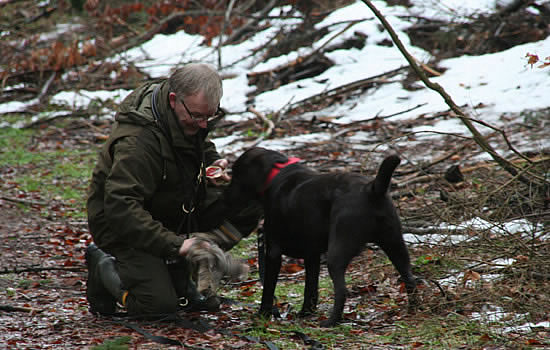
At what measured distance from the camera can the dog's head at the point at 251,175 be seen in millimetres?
4457

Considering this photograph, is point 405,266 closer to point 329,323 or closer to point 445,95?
point 329,323

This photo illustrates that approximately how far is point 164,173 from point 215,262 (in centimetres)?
74

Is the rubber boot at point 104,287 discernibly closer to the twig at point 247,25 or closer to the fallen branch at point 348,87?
the fallen branch at point 348,87

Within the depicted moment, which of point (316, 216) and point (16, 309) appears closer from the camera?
point (316, 216)

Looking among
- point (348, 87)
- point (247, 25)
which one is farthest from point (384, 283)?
point (247, 25)

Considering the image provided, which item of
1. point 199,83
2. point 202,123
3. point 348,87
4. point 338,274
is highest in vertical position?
A: point 199,83

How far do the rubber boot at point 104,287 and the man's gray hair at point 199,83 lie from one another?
4.40 ft

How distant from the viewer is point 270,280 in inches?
165

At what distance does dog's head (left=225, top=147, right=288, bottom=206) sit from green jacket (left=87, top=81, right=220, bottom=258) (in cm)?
25

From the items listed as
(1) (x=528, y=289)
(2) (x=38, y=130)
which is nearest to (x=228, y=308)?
(1) (x=528, y=289)

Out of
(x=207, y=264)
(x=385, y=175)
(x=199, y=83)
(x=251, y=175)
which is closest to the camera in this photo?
(x=385, y=175)

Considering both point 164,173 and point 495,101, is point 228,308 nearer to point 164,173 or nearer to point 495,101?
point 164,173

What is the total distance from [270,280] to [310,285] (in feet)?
0.97

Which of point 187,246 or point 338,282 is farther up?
point 187,246
